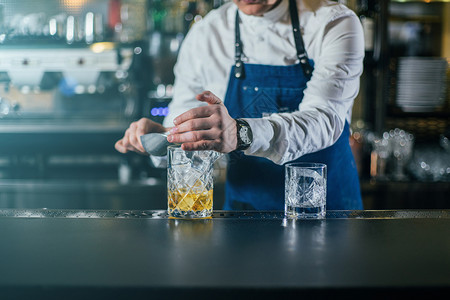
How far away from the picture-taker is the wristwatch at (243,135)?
3.57 ft

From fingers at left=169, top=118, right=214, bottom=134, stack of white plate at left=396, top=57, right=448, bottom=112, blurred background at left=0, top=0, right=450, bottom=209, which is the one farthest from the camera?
stack of white plate at left=396, top=57, right=448, bottom=112

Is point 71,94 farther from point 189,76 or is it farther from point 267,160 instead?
point 267,160

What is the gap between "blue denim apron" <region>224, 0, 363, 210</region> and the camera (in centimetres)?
153

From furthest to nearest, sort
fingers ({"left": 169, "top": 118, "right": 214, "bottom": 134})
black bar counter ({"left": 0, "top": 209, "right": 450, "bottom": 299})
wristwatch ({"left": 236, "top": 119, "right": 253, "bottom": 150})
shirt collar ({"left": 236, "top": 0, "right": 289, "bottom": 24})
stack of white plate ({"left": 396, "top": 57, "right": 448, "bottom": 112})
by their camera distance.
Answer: stack of white plate ({"left": 396, "top": 57, "right": 448, "bottom": 112}) < shirt collar ({"left": 236, "top": 0, "right": 289, "bottom": 24}) < wristwatch ({"left": 236, "top": 119, "right": 253, "bottom": 150}) < fingers ({"left": 169, "top": 118, "right": 214, "bottom": 134}) < black bar counter ({"left": 0, "top": 209, "right": 450, "bottom": 299})

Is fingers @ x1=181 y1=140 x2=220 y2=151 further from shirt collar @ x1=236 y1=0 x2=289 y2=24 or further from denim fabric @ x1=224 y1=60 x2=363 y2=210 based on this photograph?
shirt collar @ x1=236 y1=0 x2=289 y2=24

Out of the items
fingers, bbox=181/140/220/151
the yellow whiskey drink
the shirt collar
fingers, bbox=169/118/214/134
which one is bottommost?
the yellow whiskey drink

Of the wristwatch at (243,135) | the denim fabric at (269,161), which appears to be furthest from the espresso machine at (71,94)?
the wristwatch at (243,135)

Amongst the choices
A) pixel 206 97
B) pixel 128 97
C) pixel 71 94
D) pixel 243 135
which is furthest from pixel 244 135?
pixel 71 94

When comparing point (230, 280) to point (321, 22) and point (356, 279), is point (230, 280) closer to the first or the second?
point (356, 279)

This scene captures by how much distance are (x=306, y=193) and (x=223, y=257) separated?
1.11 ft

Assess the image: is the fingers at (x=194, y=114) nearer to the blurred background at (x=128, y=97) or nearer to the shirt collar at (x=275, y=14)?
the shirt collar at (x=275, y=14)

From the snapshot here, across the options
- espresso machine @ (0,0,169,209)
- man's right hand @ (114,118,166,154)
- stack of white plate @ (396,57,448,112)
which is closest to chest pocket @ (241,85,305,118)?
man's right hand @ (114,118,166,154)

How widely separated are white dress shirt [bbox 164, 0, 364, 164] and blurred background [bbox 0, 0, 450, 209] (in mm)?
1316

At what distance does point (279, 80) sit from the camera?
1560 mm
